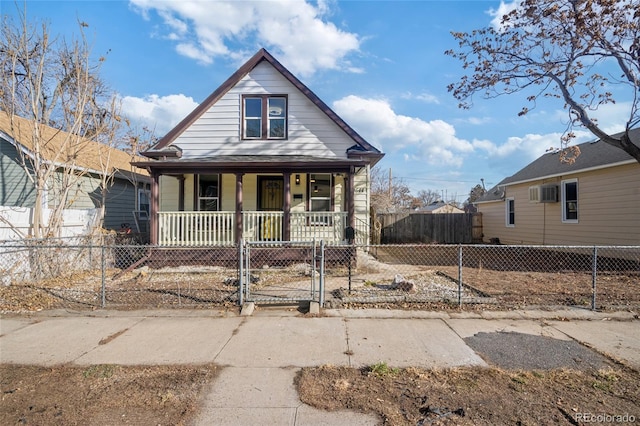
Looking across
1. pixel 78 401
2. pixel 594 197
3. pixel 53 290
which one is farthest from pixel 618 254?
pixel 53 290

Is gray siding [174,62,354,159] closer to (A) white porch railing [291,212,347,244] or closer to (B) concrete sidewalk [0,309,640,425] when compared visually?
(A) white porch railing [291,212,347,244]

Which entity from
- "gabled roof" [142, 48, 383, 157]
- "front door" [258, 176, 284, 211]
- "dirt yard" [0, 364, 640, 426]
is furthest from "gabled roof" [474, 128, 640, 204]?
"dirt yard" [0, 364, 640, 426]

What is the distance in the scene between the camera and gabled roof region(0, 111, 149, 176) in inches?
360

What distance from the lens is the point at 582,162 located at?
12.9 m

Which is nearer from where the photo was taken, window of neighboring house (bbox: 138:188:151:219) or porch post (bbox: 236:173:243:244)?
porch post (bbox: 236:173:243:244)

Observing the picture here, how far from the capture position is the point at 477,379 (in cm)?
346

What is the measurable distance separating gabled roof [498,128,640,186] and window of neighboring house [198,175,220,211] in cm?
1192

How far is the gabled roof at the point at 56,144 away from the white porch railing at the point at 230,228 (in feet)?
10.0

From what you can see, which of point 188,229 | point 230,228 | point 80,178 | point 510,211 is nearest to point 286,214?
point 230,228

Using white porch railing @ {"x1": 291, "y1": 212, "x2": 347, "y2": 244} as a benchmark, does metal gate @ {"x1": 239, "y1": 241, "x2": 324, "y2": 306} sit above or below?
below

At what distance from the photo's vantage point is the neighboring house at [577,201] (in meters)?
11.0

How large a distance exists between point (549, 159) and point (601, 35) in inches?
324

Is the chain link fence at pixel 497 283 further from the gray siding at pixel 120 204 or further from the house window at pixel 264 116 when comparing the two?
the gray siding at pixel 120 204

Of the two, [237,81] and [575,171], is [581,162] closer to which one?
[575,171]
